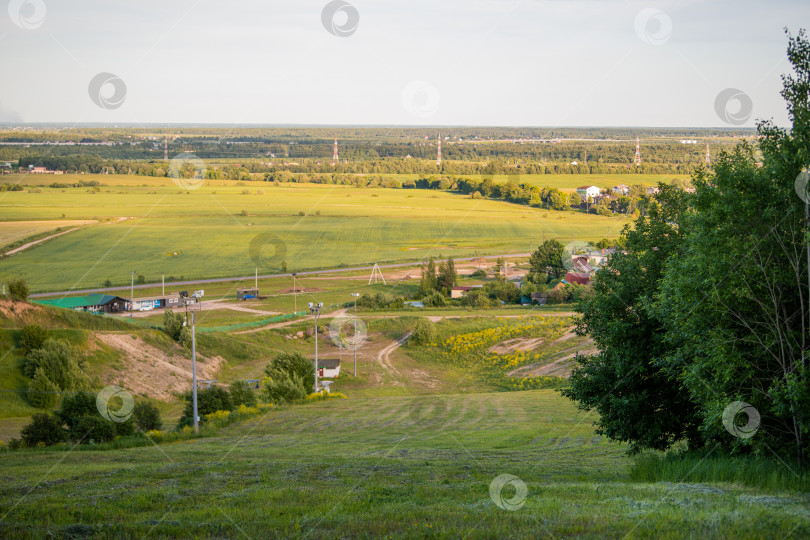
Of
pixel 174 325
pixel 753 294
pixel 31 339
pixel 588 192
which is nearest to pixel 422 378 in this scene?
A: pixel 174 325

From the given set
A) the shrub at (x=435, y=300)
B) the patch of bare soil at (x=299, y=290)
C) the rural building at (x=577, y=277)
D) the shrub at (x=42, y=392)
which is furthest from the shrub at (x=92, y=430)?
the rural building at (x=577, y=277)

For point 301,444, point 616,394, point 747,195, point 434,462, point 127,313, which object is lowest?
point 127,313

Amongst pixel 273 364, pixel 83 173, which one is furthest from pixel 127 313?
pixel 83 173

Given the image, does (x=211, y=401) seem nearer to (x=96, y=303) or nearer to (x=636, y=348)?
(x=636, y=348)

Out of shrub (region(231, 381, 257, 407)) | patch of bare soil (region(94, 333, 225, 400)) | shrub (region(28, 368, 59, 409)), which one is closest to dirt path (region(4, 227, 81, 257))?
patch of bare soil (region(94, 333, 225, 400))

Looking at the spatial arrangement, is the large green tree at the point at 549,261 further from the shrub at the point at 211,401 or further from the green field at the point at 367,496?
the green field at the point at 367,496

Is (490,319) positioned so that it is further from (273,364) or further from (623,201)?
(623,201)
